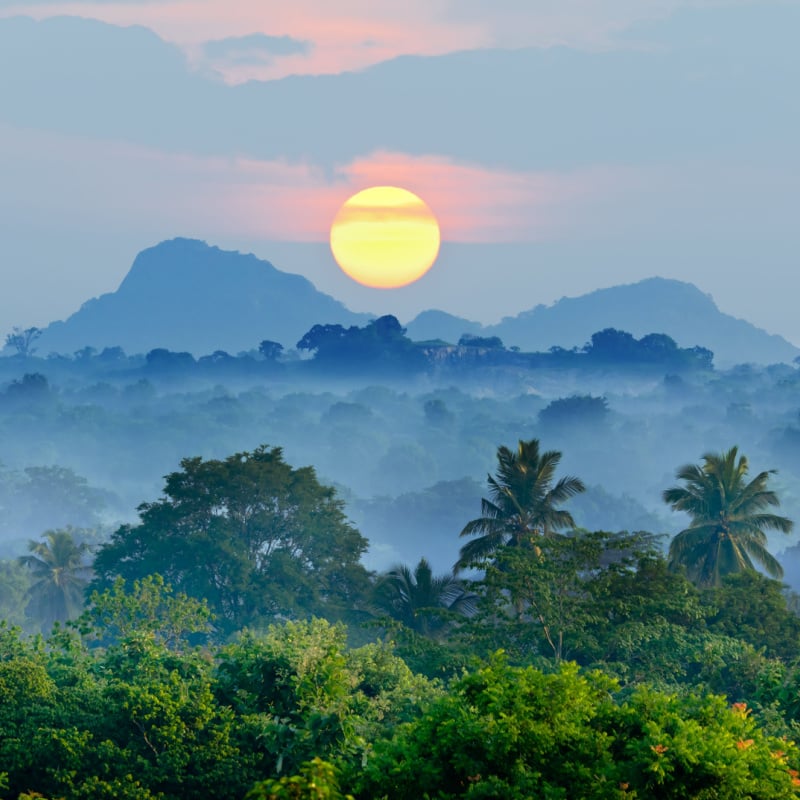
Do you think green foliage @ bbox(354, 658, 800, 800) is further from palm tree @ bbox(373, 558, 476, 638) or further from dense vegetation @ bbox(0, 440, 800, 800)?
palm tree @ bbox(373, 558, 476, 638)

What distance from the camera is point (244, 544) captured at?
58.0 metres

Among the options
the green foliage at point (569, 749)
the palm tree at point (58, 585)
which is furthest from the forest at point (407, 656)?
the palm tree at point (58, 585)

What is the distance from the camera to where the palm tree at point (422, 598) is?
45.8m

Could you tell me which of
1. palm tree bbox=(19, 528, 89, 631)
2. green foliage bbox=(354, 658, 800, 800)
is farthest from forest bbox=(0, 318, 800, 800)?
palm tree bbox=(19, 528, 89, 631)

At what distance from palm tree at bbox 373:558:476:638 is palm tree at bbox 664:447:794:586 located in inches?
354

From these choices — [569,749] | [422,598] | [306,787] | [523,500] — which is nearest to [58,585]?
[422,598]

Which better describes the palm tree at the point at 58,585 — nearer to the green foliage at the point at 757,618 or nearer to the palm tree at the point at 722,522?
the palm tree at the point at 722,522

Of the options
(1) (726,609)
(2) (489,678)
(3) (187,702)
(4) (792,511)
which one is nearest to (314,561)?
(1) (726,609)

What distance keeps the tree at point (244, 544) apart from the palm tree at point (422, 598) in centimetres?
949

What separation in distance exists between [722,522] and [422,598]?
1223 cm

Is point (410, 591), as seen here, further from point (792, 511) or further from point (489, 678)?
point (792, 511)

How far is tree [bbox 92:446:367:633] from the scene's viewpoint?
5659 cm

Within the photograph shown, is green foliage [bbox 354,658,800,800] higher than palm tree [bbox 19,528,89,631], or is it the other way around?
green foliage [bbox 354,658,800,800]

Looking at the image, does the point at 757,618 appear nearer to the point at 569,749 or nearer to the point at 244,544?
the point at 569,749
